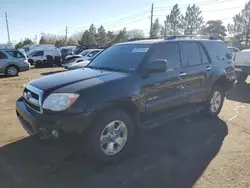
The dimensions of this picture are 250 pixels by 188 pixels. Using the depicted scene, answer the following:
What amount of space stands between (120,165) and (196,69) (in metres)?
2.55

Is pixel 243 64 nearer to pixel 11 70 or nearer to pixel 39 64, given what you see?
pixel 11 70

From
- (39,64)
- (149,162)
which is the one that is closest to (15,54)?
(39,64)

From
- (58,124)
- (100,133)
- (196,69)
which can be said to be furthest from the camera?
(196,69)

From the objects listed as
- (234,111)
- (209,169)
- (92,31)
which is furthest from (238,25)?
(209,169)

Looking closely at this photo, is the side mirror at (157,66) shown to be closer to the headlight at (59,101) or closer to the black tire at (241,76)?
the headlight at (59,101)

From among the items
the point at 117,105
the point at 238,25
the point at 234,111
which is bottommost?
the point at 234,111

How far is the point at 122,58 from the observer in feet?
14.2

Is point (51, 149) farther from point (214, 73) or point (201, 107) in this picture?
point (214, 73)

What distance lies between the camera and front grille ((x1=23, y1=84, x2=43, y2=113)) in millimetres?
3330

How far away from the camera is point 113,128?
355cm

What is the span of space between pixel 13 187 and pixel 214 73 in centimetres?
444

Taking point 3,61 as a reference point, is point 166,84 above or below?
above

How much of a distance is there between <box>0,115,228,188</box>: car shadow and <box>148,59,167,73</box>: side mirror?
132 centimetres

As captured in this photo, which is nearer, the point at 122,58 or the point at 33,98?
the point at 33,98
